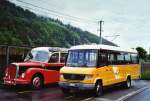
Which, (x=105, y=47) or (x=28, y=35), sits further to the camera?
(x=28, y=35)

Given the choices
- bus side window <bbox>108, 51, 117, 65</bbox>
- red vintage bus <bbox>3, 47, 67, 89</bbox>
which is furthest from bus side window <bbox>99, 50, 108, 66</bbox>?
red vintage bus <bbox>3, 47, 67, 89</bbox>

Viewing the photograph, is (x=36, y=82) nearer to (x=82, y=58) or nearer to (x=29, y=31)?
(x=82, y=58)

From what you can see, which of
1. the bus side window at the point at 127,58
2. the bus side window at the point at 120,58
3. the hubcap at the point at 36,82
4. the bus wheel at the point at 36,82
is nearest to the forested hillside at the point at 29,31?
the bus side window at the point at 127,58

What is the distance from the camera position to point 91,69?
16.4 metres

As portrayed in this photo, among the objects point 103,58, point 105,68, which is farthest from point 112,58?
point 103,58

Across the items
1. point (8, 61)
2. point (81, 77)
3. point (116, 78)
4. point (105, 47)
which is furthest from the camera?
point (8, 61)

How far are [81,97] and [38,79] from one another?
365 cm

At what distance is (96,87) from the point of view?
16.6 meters

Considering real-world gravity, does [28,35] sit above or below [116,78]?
above

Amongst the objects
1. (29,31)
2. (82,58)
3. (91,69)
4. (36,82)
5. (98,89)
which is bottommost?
(98,89)

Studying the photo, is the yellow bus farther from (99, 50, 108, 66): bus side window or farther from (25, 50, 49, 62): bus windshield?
(25, 50, 49, 62): bus windshield

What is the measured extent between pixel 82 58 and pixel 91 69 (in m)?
1.16

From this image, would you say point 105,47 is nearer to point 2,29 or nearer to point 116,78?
point 116,78

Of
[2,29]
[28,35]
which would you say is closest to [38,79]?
[2,29]
